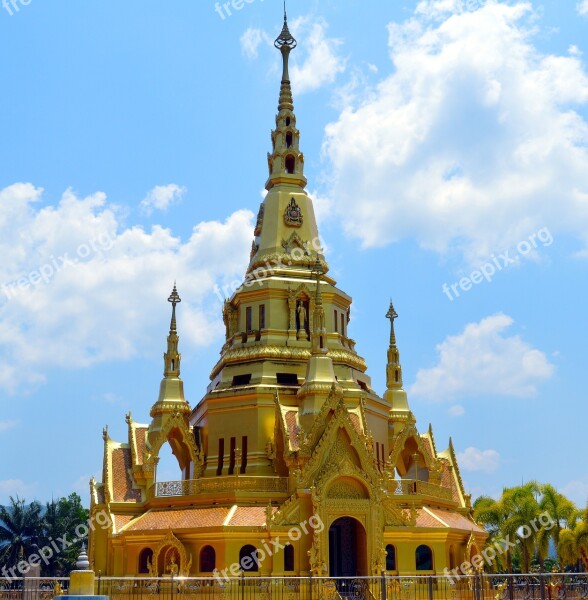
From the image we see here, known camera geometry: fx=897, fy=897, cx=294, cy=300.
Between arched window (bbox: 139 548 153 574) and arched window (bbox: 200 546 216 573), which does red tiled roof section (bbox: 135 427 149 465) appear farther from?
arched window (bbox: 200 546 216 573)

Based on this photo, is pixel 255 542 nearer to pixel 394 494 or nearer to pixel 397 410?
pixel 394 494

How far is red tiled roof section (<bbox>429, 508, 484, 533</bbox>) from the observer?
4178cm

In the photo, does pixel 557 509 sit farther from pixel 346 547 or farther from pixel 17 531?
pixel 17 531

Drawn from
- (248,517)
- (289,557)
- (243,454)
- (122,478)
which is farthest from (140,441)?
(289,557)

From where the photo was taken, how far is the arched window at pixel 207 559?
38.0m

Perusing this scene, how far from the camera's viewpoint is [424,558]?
132ft

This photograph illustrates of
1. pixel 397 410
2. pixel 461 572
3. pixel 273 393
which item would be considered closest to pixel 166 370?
pixel 273 393

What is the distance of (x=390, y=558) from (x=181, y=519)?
9311 millimetres

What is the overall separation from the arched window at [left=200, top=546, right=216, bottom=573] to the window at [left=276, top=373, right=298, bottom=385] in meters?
9.70

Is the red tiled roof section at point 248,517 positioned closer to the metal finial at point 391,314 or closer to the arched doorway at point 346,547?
the arched doorway at point 346,547

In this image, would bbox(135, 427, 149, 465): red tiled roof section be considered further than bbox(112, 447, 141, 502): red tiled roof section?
Yes

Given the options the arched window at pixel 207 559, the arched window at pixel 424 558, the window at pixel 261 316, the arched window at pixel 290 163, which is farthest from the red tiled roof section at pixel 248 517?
the arched window at pixel 290 163

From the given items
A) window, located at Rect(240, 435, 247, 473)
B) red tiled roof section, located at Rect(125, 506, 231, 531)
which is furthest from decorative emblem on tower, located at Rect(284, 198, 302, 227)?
red tiled roof section, located at Rect(125, 506, 231, 531)

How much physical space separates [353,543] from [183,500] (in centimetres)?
783
